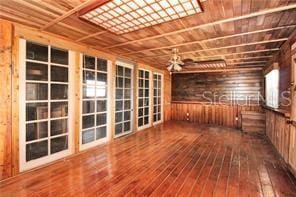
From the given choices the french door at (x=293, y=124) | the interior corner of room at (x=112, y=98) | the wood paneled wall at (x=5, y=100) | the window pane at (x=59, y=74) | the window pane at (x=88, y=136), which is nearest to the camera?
the interior corner of room at (x=112, y=98)

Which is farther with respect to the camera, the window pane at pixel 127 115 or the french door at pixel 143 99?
the french door at pixel 143 99

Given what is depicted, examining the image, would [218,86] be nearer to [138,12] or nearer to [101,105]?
[101,105]

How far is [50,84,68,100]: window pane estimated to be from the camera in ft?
11.0

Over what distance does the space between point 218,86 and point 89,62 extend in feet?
19.1

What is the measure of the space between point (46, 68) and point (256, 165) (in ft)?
14.2

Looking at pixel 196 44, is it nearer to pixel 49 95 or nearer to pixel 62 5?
pixel 62 5

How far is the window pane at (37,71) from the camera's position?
2998 millimetres

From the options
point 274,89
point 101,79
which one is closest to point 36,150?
point 101,79

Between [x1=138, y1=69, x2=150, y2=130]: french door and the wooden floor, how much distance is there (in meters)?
1.98

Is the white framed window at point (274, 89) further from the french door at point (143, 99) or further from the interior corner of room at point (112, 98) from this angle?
the french door at point (143, 99)

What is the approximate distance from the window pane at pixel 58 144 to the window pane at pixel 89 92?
103 cm

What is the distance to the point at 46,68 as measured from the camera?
3227 millimetres

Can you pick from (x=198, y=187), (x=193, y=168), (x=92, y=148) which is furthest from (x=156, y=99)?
(x=198, y=187)

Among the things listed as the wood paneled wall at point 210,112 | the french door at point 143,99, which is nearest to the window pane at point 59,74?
the french door at point 143,99
